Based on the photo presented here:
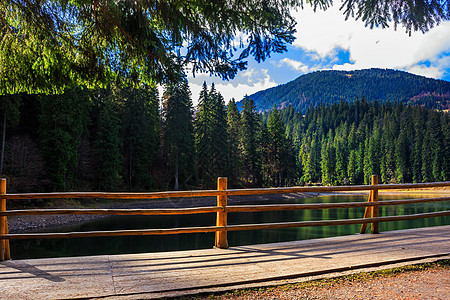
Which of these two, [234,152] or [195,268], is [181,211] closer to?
[195,268]

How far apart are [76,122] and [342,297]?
30.6 metres

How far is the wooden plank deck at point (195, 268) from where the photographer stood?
3688 millimetres

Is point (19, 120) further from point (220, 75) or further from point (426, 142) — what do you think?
point (426, 142)

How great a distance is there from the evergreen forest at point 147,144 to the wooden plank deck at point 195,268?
15.4 metres

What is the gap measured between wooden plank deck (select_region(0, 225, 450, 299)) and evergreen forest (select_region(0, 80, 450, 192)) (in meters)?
15.4

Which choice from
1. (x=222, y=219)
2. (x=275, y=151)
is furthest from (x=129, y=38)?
(x=275, y=151)

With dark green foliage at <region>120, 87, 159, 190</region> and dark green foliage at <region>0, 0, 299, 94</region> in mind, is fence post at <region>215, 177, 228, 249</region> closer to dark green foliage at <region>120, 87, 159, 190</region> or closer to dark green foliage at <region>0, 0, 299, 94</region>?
dark green foliage at <region>0, 0, 299, 94</region>

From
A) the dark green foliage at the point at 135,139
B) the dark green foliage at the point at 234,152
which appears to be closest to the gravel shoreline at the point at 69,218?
the dark green foliage at the point at 135,139

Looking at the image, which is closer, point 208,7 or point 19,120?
point 208,7

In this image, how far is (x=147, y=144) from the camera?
4044cm

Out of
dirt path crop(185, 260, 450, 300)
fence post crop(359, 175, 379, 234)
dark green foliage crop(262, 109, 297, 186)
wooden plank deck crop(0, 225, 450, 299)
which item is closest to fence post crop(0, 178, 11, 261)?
wooden plank deck crop(0, 225, 450, 299)

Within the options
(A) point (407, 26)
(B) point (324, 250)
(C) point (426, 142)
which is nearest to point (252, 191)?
(B) point (324, 250)

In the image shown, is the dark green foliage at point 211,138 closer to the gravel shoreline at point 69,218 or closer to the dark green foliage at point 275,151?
the gravel shoreline at point 69,218

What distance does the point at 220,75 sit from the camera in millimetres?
5105
